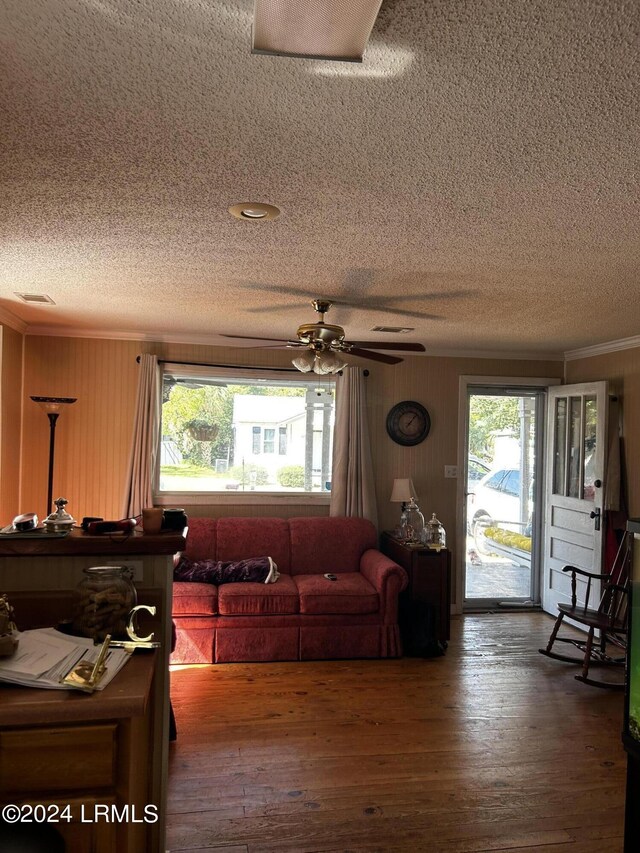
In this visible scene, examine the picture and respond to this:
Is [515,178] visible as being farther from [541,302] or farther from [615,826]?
[615,826]

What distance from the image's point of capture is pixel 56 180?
89.0 inches

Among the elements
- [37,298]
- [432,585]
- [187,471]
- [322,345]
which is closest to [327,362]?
[322,345]

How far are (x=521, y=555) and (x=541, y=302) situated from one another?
3.41 m

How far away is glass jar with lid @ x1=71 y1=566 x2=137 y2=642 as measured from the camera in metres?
1.93

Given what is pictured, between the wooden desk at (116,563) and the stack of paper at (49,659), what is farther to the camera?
the wooden desk at (116,563)

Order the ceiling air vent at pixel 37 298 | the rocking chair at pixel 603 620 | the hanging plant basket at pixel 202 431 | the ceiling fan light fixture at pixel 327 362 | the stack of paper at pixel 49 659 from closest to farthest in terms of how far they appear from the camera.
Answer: the stack of paper at pixel 49 659 → the ceiling fan light fixture at pixel 327 362 → the ceiling air vent at pixel 37 298 → the rocking chair at pixel 603 620 → the hanging plant basket at pixel 202 431

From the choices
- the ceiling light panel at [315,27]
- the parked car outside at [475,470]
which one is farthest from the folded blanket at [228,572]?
the ceiling light panel at [315,27]

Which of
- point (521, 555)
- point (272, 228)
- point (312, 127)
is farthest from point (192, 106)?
point (521, 555)

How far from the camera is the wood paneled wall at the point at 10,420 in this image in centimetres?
497

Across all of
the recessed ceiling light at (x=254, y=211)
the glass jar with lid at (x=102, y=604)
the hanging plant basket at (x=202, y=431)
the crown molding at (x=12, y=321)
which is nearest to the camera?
the glass jar with lid at (x=102, y=604)

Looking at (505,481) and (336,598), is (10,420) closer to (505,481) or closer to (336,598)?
(336,598)

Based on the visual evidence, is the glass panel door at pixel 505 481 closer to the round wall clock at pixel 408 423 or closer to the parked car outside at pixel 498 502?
the parked car outside at pixel 498 502

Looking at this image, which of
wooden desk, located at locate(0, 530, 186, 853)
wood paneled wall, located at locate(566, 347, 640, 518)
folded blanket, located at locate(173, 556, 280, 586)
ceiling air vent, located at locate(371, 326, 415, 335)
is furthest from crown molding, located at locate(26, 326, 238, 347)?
wooden desk, located at locate(0, 530, 186, 853)

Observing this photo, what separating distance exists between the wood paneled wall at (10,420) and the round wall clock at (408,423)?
3276 mm
